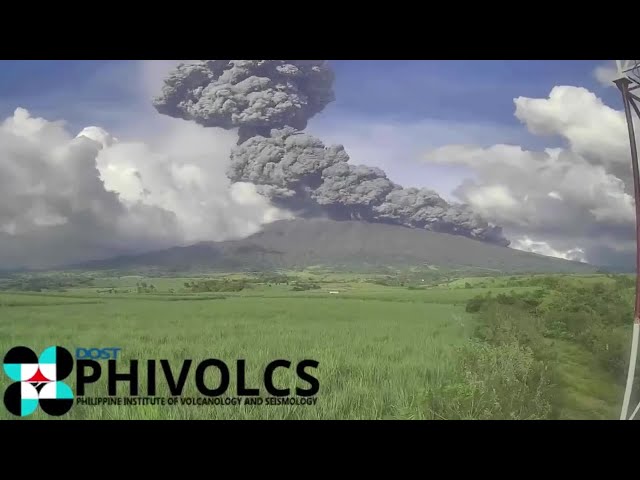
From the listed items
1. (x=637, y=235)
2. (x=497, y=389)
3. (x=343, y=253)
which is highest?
(x=637, y=235)

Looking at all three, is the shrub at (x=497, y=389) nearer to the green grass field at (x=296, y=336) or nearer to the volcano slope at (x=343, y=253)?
the green grass field at (x=296, y=336)

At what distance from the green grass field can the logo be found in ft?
0.22

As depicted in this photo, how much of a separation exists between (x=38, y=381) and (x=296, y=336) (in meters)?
1.92

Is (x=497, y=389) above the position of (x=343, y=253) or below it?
below

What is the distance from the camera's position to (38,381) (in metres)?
3.65

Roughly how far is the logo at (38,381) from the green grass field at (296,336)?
7cm

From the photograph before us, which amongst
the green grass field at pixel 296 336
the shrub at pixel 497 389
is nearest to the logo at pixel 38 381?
the green grass field at pixel 296 336

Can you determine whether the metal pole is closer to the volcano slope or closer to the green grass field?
→ the green grass field

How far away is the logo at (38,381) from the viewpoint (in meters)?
3.57

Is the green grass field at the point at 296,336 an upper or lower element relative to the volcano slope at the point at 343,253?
lower

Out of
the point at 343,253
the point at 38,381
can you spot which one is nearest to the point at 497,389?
the point at 343,253

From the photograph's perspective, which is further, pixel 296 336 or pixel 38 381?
pixel 296 336

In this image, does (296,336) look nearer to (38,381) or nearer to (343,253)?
(343,253)
